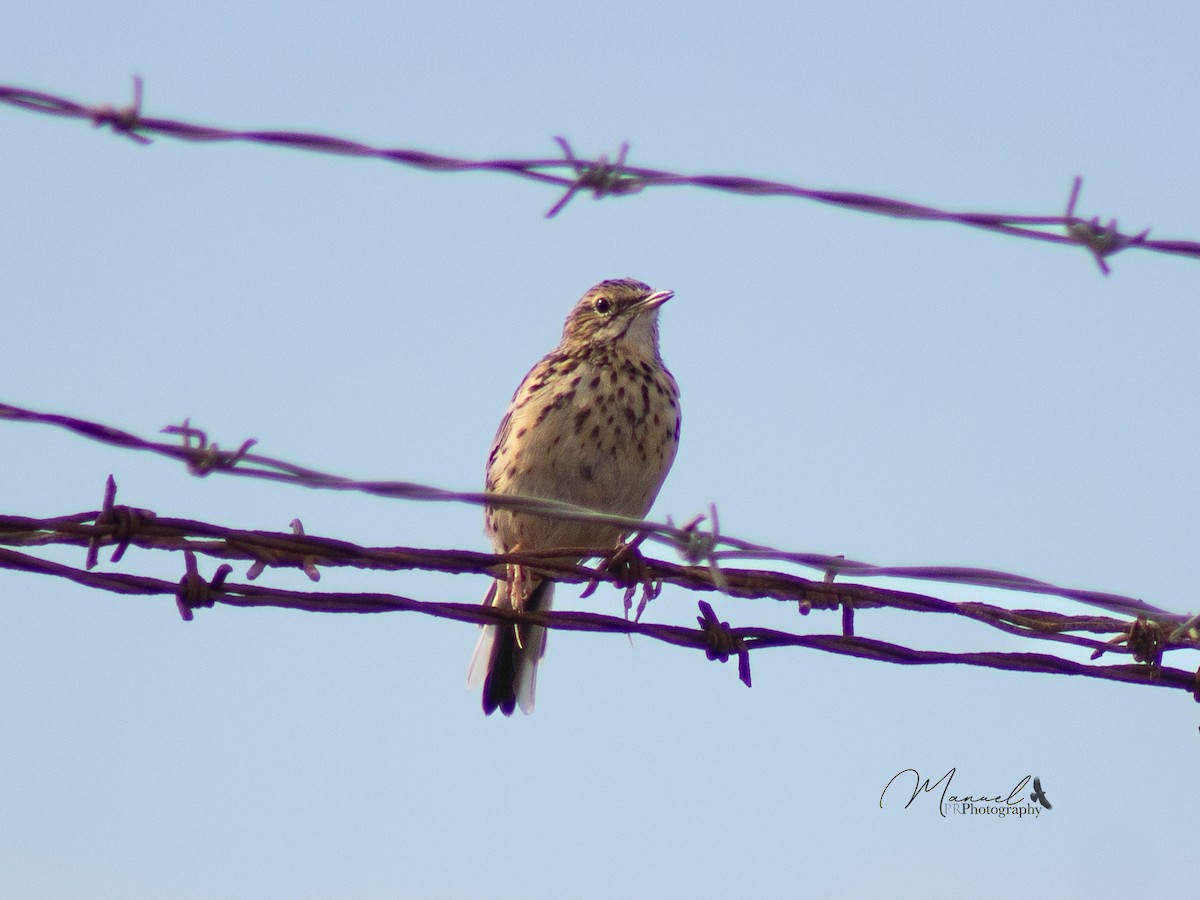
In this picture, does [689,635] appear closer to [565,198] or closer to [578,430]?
[565,198]

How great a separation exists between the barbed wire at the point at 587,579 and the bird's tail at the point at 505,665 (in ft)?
11.4

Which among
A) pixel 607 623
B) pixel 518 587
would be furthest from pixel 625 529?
pixel 518 587

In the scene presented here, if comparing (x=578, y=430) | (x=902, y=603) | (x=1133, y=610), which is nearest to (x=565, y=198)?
(x=902, y=603)

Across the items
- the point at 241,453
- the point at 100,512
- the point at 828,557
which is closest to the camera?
the point at 241,453

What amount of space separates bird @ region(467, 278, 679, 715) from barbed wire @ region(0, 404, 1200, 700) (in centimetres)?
243

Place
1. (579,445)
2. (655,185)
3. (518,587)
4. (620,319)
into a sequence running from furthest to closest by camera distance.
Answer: (620,319) → (579,445) → (518,587) → (655,185)

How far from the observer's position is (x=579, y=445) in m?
8.28

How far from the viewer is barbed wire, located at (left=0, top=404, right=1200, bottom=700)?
15.2 ft

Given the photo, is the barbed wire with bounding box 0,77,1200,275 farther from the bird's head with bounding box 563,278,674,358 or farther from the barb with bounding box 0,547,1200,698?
the bird's head with bounding box 563,278,674,358

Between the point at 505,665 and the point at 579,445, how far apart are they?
5.12ft

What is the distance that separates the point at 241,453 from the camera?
14.4 ft

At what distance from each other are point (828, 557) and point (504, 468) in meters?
3.77

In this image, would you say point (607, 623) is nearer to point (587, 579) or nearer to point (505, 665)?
point (587, 579)

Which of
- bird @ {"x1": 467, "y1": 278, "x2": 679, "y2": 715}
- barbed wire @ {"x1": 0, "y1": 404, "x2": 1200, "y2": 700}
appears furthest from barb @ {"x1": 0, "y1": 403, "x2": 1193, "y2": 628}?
bird @ {"x1": 467, "y1": 278, "x2": 679, "y2": 715}
